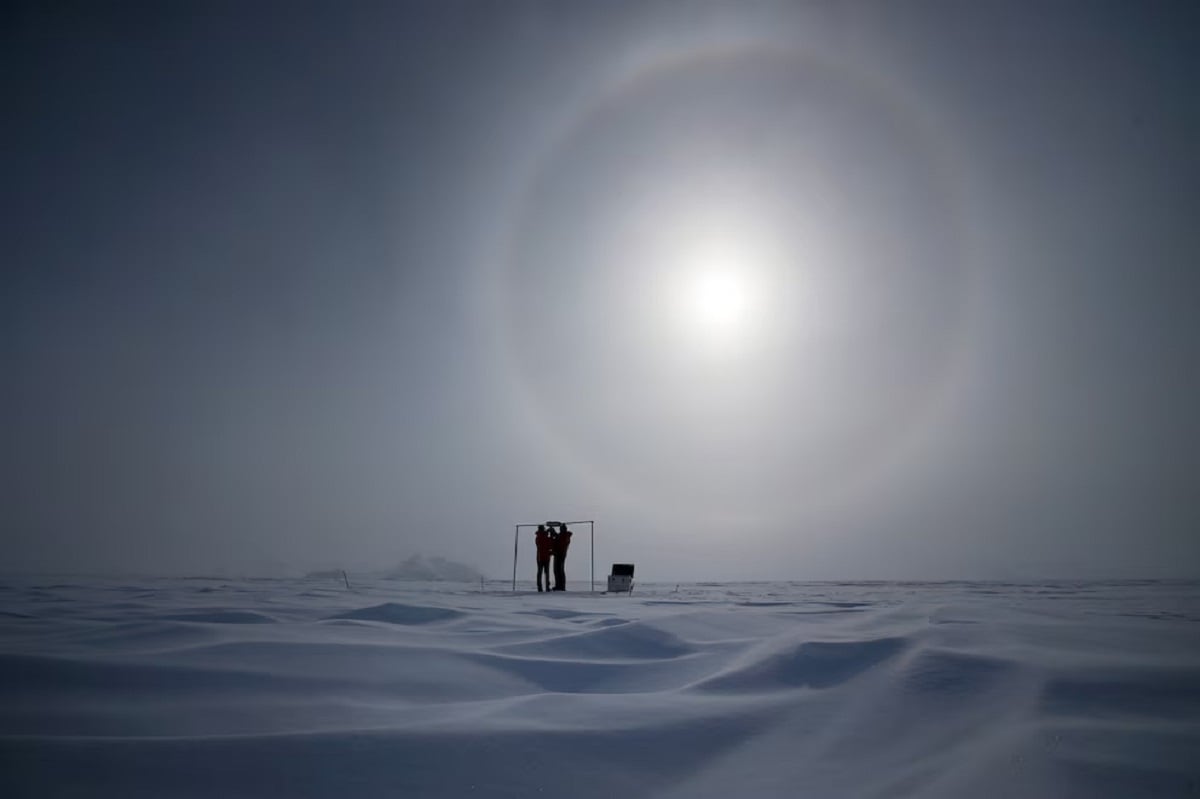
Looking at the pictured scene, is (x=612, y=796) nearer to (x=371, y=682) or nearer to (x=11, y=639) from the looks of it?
(x=371, y=682)

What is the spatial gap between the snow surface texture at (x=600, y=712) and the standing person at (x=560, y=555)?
42.2 ft

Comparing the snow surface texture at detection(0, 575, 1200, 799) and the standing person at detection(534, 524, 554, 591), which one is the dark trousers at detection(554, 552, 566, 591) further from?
the snow surface texture at detection(0, 575, 1200, 799)

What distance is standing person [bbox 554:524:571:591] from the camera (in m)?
18.8

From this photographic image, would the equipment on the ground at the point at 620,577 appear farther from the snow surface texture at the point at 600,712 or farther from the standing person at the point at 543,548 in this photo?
the snow surface texture at the point at 600,712

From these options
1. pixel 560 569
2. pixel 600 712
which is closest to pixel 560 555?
pixel 560 569

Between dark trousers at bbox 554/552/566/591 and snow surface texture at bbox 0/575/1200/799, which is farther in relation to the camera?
dark trousers at bbox 554/552/566/591

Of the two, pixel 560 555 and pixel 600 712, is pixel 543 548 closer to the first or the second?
pixel 560 555

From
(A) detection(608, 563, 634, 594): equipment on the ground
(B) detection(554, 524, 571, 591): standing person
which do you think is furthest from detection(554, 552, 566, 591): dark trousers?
(A) detection(608, 563, 634, 594): equipment on the ground

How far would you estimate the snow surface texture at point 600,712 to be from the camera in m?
2.54

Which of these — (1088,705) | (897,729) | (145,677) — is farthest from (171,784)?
(1088,705)

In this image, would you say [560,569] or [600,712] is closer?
[600,712]

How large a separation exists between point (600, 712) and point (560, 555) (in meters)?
15.7

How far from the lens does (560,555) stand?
61.7 feet

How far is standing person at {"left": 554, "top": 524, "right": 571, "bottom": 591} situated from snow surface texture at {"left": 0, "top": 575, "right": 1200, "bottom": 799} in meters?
12.8
